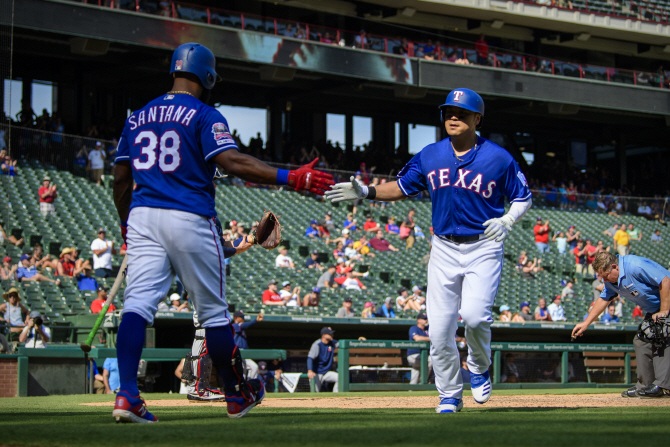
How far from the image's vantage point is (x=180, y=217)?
13.5 feet

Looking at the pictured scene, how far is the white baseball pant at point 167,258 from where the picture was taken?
409 cm

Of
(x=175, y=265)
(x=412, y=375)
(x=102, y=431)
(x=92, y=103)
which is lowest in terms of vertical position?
(x=412, y=375)

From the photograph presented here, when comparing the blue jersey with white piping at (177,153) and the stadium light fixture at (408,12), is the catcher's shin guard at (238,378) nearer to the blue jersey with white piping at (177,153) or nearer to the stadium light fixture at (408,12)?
the blue jersey with white piping at (177,153)

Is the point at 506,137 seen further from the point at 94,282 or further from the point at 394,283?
the point at 94,282

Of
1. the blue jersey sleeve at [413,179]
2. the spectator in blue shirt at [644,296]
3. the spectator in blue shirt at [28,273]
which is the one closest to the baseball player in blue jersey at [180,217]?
the blue jersey sleeve at [413,179]

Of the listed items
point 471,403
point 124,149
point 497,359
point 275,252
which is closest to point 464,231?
point 471,403

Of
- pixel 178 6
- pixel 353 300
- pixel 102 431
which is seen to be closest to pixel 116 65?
pixel 178 6

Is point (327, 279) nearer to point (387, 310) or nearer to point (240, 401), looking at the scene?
point (387, 310)

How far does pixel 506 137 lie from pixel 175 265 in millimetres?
34227

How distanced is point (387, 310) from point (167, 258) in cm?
1217

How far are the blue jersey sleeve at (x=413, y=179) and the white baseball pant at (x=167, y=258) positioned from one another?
177 centimetres

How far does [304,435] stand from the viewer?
3.17m

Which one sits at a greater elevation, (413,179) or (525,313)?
(413,179)

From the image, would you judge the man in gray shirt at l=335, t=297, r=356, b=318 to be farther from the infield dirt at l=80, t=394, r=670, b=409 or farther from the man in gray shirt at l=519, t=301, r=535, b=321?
the infield dirt at l=80, t=394, r=670, b=409
